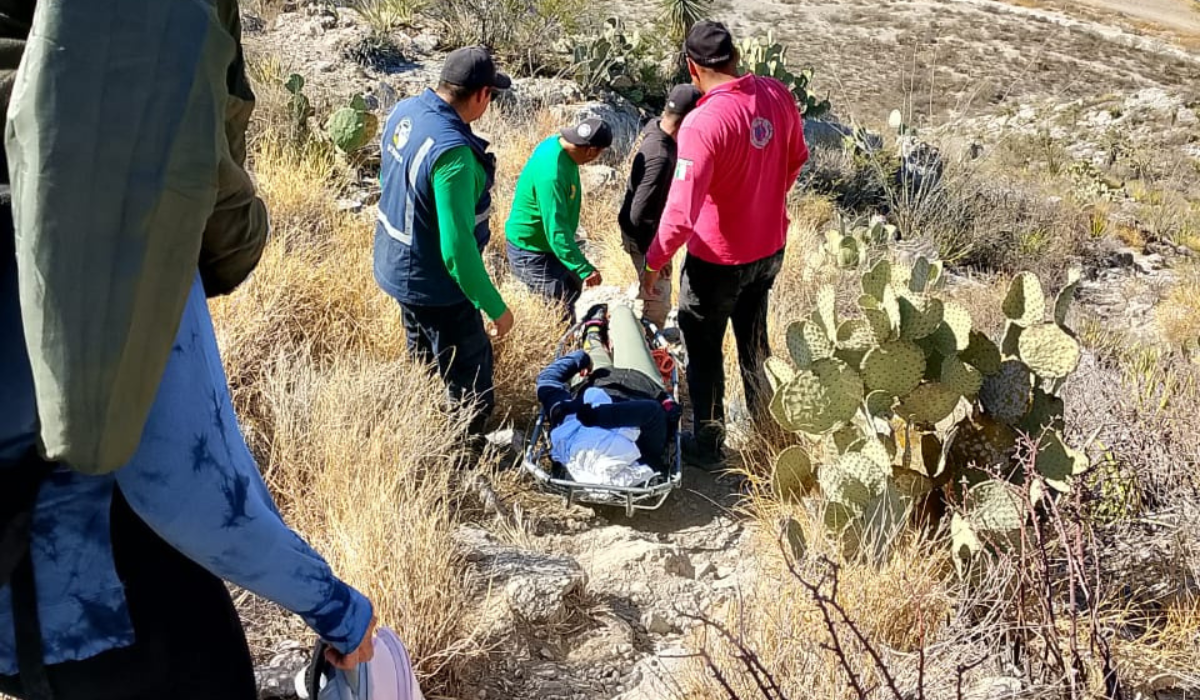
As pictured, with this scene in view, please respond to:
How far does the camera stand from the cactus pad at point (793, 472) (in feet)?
10.9

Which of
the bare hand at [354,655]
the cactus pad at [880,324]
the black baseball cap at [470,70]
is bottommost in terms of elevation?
the cactus pad at [880,324]

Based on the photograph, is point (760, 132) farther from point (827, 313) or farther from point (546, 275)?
point (546, 275)

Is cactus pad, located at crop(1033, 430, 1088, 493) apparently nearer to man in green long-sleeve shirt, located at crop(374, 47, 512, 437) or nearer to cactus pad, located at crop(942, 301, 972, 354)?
cactus pad, located at crop(942, 301, 972, 354)

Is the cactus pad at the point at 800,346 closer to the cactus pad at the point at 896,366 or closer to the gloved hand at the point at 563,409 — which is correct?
the cactus pad at the point at 896,366

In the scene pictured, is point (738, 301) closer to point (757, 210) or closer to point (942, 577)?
point (757, 210)

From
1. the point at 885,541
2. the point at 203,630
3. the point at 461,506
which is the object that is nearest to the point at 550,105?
the point at 461,506

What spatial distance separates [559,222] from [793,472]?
2.15m

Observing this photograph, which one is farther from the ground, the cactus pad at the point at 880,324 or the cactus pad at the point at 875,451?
the cactus pad at the point at 880,324

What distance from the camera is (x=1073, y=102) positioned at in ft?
74.8

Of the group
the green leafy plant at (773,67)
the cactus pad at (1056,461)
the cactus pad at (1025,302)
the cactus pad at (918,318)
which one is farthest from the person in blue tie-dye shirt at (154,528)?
the green leafy plant at (773,67)

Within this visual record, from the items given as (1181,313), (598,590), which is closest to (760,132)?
(598,590)

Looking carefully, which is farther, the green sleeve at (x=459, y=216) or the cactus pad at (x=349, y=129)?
the cactus pad at (x=349, y=129)

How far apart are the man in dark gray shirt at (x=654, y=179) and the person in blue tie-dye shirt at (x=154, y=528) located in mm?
3785

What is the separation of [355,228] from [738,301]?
2.47 metres
